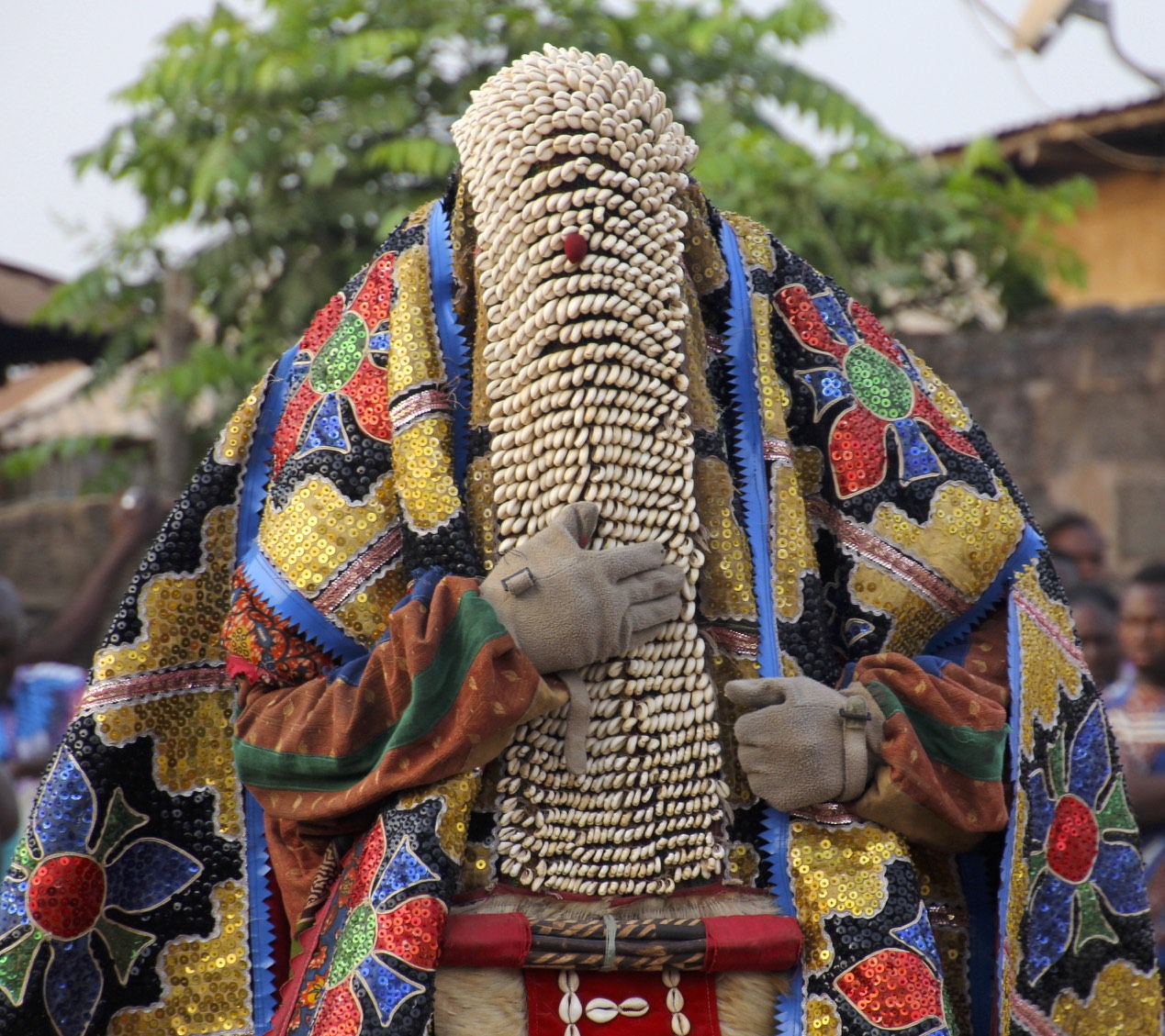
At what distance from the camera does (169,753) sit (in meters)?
2.59

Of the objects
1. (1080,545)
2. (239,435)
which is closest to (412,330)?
(239,435)

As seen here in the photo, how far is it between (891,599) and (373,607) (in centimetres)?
75

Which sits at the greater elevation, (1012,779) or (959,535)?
(959,535)

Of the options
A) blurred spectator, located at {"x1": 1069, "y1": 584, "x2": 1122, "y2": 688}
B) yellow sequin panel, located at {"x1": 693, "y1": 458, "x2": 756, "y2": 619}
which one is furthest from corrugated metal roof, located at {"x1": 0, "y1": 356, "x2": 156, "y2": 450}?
yellow sequin panel, located at {"x1": 693, "y1": 458, "x2": 756, "y2": 619}

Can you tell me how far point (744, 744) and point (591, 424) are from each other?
49 cm

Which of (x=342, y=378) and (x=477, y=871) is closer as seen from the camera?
(x=477, y=871)

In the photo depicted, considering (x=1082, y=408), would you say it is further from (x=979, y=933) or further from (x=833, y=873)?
(x=833, y=873)

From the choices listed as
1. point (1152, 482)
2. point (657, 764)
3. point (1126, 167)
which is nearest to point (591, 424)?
point (657, 764)

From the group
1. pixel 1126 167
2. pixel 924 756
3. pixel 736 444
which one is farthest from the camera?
pixel 1126 167

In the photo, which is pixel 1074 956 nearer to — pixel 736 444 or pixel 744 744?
pixel 744 744

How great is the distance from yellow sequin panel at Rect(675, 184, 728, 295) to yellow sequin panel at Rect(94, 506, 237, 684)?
0.81 metres

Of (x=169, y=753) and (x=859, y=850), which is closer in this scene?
(x=859, y=850)

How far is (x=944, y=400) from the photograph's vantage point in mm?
2699

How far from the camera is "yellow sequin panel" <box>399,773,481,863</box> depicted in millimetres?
2227
